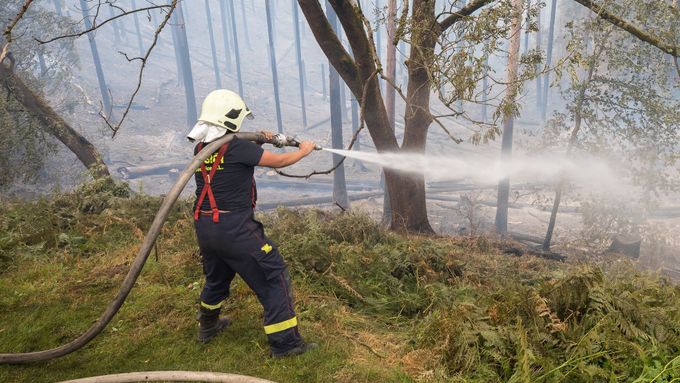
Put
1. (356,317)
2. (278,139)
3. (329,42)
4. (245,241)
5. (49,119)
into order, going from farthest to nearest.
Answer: (49,119) < (329,42) < (356,317) < (278,139) < (245,241)

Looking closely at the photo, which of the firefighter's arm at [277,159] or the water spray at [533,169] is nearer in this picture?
the firefighter's arm at [277,159]

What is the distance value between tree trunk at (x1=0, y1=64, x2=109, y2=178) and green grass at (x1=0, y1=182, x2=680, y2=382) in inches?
230

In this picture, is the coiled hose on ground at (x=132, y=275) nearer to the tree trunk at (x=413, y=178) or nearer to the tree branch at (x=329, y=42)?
the tree branch at (x=329, y=42)

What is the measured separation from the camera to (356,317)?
14.3ft

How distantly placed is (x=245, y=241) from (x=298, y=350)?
102 cm

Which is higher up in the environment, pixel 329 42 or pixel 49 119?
pixel 329 42

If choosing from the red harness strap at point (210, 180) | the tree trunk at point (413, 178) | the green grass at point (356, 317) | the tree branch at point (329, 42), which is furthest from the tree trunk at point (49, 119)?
the red harness strap at point (210, 180)

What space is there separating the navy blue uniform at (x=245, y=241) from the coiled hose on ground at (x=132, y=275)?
0.65 feet

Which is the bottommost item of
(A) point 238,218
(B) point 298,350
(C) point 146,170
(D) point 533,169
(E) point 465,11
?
(C) point 146,170

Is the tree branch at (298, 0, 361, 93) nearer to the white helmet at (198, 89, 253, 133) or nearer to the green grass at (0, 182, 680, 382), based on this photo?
the green grass at (0, 182, 680, 382)

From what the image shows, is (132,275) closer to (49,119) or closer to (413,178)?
(413,178)

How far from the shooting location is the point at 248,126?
49906 mm

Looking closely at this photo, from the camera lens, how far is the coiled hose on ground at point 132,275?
315 cm

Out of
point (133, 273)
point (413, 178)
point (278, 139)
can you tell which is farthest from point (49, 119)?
point (133, 273)
